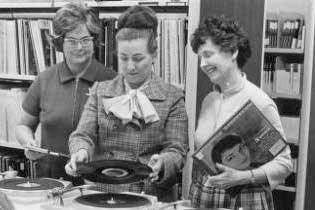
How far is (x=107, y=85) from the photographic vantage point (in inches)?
69.7

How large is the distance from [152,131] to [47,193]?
1.30 ft

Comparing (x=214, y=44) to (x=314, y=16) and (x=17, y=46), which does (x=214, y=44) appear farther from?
(x=17, y=46)

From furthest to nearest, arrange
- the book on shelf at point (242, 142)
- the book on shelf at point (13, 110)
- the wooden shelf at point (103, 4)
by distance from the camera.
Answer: the book on shelf at point (13, 110) → the wooden shelf at point (103, 4) → the book on shelf at point (242, 142)

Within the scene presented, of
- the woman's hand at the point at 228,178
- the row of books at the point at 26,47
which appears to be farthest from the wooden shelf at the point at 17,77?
the woman's hand at the point at 228,178

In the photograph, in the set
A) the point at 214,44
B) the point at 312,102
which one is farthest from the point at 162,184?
the point at 312,102

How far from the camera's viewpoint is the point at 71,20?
6.49 feet

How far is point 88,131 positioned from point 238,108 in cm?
52

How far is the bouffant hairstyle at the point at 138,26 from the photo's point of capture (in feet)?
5.49

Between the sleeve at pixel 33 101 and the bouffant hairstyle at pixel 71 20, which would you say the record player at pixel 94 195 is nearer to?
the sleeve at pixel 33 101

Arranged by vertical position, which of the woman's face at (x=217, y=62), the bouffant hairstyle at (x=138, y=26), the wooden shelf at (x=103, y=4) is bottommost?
the woman's face at (x=217, y=62)

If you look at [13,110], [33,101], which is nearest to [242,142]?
[33,101]

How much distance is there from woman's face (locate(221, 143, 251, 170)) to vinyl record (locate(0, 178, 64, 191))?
0.61 meters

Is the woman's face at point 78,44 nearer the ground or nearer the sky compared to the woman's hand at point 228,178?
nearer the sky

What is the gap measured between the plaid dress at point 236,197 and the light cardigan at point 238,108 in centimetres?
5
